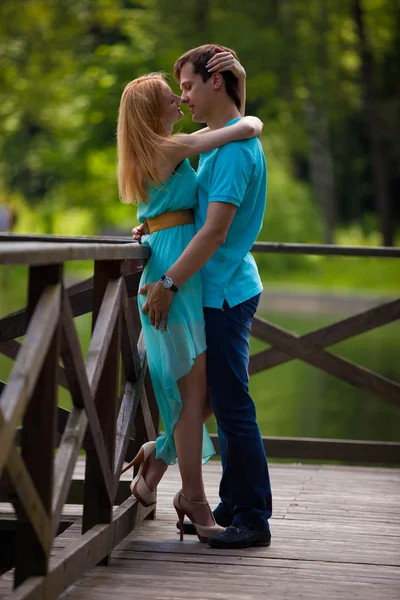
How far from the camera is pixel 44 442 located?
9.55 ft

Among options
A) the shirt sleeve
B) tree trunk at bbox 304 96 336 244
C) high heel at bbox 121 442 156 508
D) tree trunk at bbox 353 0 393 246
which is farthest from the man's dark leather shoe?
tree trunk at bbox 304 96 336 244

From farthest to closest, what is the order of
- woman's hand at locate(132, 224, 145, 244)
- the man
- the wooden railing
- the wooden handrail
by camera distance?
woman's hand at locate(132, 224, 145, 244), the man, the wooden railing, the wooden handrail

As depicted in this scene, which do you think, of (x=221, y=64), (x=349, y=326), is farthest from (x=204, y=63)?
(x=349, y=326)

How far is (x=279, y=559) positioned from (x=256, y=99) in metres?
25.1

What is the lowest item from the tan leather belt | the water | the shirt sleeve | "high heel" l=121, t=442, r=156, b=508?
the water


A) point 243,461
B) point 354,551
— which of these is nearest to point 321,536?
point 354,551

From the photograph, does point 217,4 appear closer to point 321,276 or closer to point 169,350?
point 321,276

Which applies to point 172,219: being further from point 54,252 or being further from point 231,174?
point 54,252

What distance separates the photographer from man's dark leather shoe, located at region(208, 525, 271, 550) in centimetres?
387

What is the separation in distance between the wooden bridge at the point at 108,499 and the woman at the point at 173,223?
0.12m

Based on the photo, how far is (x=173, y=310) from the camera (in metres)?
3.73

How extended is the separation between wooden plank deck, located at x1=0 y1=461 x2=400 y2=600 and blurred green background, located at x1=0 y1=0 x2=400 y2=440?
15183mm

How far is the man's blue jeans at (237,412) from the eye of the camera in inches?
150

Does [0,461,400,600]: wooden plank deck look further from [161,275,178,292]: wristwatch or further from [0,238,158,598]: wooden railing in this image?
[161,275,178,292]: wristwatch
